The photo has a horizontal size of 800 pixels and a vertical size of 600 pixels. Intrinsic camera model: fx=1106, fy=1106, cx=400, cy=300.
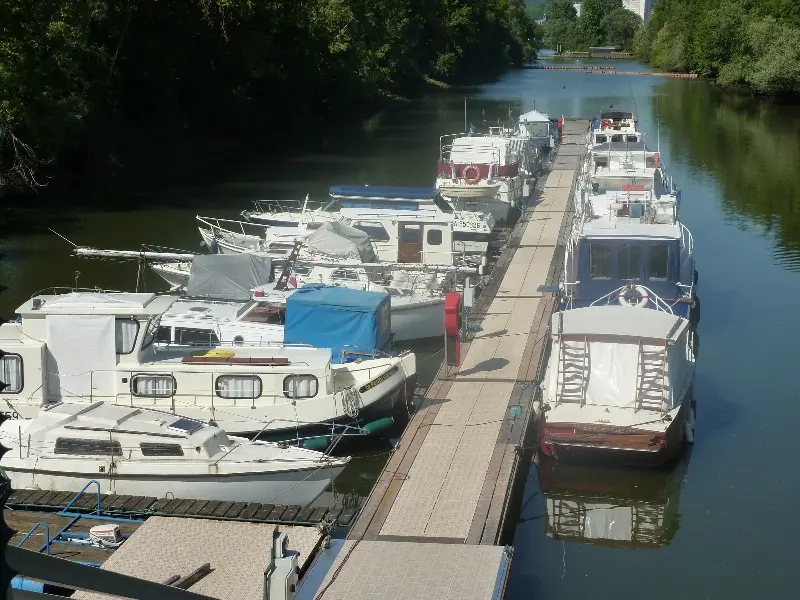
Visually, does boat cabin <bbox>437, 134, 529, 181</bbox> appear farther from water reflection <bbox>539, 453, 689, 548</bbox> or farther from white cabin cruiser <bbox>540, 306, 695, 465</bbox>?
water reflection <bbox>539, 453, 689, 548</bbox>

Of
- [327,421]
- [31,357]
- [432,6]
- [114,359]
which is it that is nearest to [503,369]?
[327,421]

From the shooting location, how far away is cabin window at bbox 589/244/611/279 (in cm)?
2592

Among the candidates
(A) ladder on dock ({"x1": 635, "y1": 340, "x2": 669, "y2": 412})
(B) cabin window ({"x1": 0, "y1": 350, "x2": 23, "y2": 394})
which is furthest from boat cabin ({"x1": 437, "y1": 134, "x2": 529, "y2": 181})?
(B) cabin window ({"x1": 0, "y1": 350, "x2": 23, "y2": 394})

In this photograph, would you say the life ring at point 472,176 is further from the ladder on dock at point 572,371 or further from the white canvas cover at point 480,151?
the ladder on dock at point 572,371

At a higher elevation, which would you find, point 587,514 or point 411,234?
point 411,234

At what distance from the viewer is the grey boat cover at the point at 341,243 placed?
30922 mm

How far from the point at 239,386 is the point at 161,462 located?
3.00 meters

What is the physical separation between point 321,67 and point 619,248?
60027 millimetres

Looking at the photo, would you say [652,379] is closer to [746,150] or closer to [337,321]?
[337,321]

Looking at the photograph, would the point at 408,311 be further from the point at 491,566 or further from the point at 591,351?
the point at 491,566

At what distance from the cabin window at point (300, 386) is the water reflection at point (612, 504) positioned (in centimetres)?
460

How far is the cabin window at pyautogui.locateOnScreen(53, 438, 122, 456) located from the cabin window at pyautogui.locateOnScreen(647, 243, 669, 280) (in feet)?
44.3

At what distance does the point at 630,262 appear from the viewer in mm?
26047

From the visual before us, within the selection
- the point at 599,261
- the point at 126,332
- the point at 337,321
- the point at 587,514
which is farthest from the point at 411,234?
the point at 587,514
